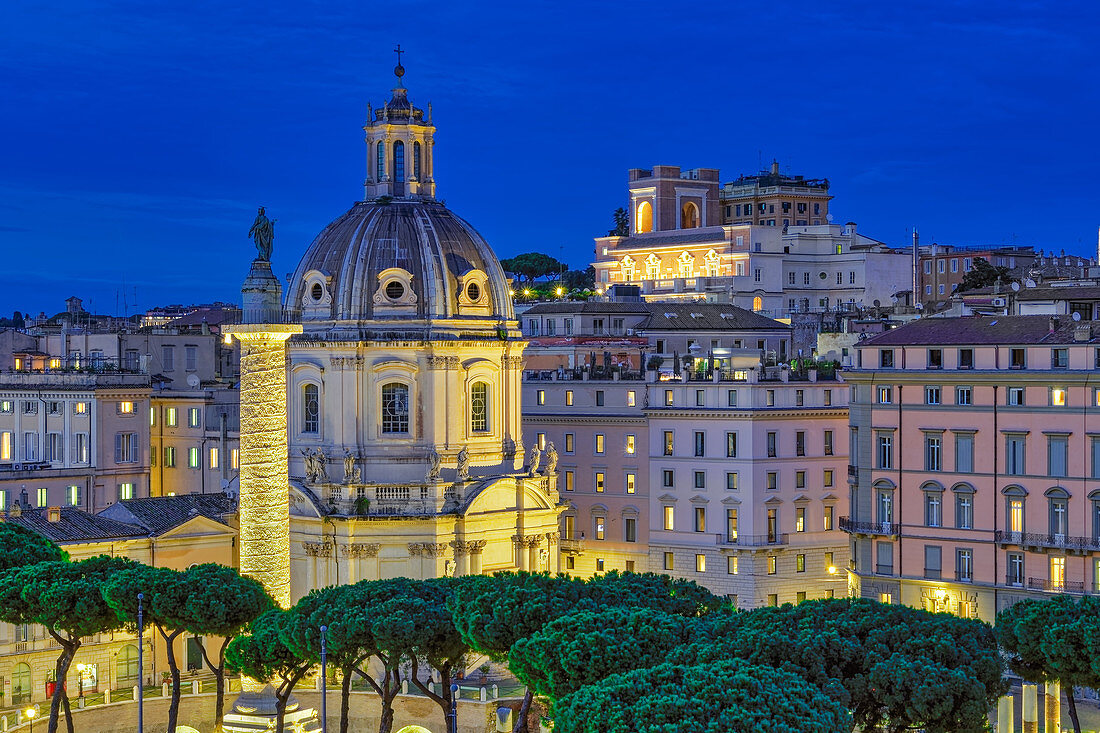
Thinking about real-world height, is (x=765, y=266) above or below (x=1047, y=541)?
above

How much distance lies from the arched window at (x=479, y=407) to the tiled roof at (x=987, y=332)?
1695 centimetres

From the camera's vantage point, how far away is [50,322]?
142750 mm

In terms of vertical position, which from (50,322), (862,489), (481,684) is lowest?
(481,684)

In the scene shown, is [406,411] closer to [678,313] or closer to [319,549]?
[319,549]

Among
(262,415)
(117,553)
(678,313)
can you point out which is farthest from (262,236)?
(678,313)

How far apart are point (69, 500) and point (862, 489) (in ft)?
130

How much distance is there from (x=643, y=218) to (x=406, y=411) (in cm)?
8258

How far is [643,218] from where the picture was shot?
545ft

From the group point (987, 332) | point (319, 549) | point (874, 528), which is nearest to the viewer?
point (987, 332)

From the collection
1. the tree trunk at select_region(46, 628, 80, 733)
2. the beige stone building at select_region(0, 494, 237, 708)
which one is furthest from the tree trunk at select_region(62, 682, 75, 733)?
the beige stone building at select_region(0, 494, 237, 708)

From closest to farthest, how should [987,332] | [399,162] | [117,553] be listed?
[117,553] → [987,332] → [399,162]

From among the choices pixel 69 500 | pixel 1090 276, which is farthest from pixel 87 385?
pixel 1090 276

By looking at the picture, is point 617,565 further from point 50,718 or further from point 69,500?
point 50,718

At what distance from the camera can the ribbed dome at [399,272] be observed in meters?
86.0
